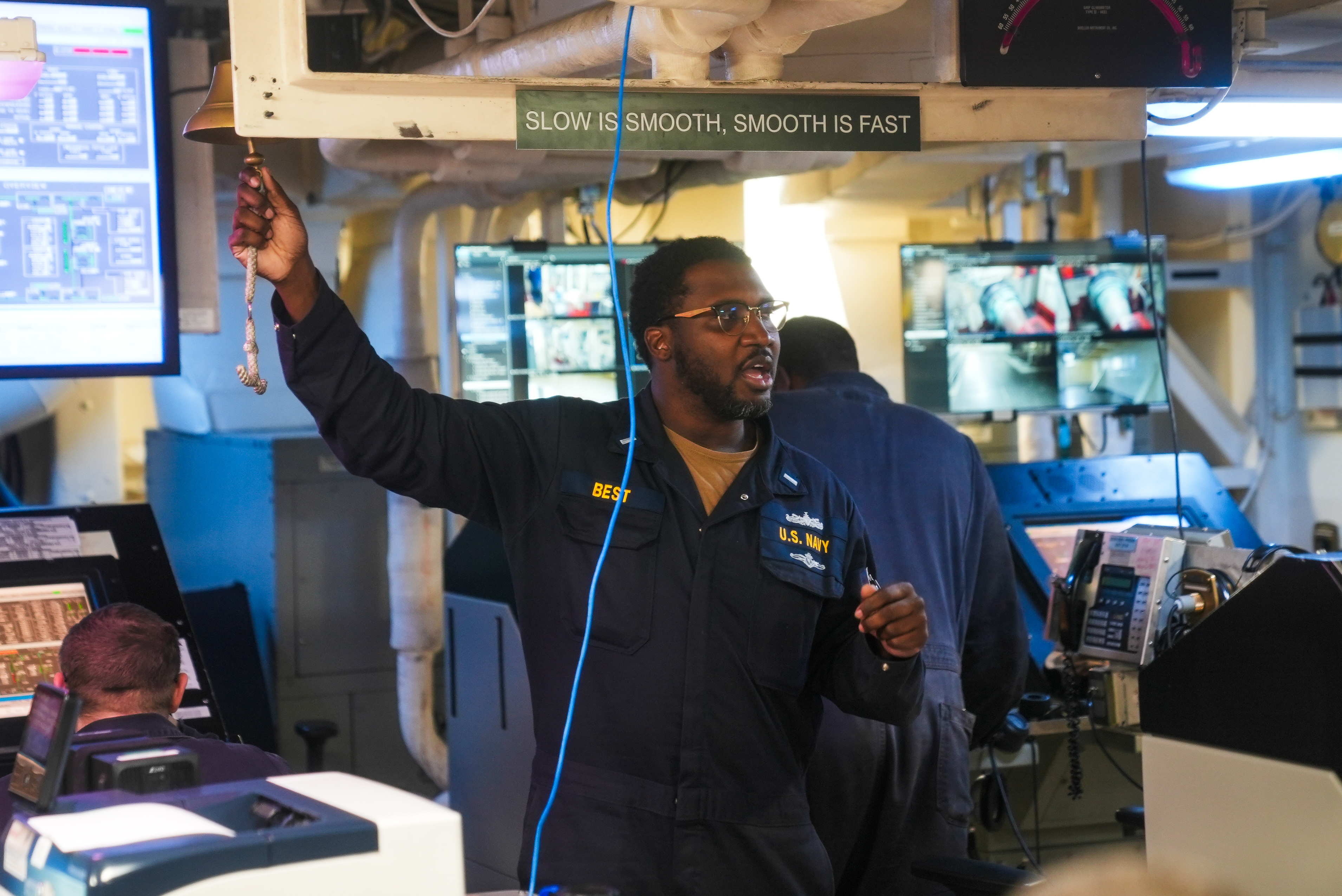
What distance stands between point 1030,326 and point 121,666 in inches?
143

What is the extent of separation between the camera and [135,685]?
2.33 metres

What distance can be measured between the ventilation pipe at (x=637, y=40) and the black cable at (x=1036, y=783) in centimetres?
212

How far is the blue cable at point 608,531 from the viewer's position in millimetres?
2004

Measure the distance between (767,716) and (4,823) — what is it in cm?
117

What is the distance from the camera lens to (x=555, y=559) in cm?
246

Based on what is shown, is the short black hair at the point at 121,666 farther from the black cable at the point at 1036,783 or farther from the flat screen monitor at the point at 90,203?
the black cable at the point at 1036,783

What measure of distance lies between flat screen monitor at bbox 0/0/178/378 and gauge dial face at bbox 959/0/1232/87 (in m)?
1.75

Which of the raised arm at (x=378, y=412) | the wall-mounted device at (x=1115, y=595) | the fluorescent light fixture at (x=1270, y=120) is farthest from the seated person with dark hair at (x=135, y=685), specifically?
the fluorescent light fixture at (x=1270, y=120)

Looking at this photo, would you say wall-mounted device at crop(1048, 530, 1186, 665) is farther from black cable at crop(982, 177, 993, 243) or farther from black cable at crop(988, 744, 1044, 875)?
black cable at crop(982, 177, 993, 243)

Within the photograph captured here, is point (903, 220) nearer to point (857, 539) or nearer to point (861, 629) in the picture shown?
point (857, 539)

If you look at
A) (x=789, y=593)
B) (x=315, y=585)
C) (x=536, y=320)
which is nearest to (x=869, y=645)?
(x=789, y=593)

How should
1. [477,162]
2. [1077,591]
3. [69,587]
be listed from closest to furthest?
[69,587]
[1077,591]
[477,162]

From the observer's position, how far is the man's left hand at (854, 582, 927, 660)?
7.38 feet

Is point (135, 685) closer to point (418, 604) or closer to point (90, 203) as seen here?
point (90, 203)
